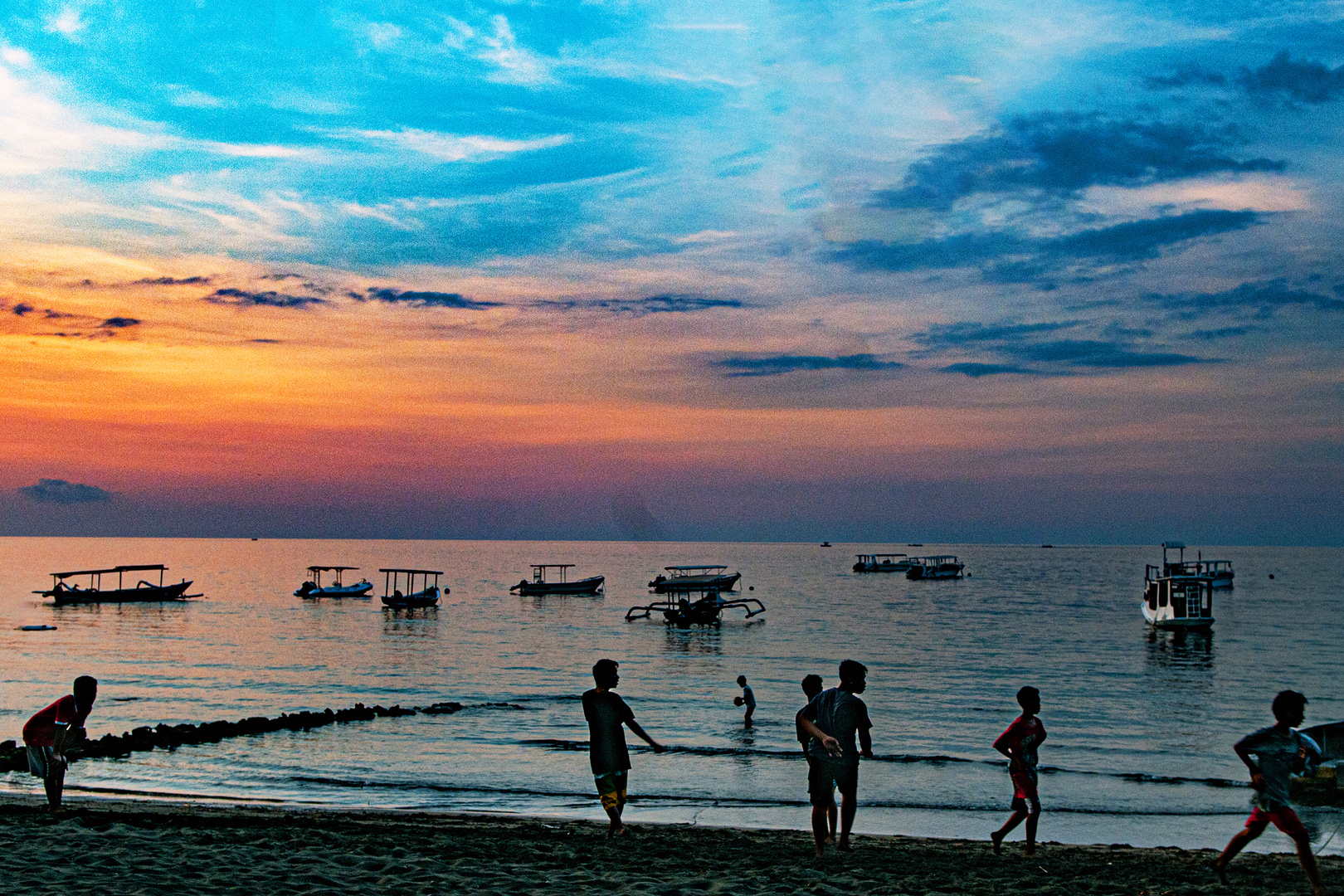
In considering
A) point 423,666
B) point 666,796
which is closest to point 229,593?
point 423,666

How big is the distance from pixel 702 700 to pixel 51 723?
2575cm

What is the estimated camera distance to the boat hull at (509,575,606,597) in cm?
10975

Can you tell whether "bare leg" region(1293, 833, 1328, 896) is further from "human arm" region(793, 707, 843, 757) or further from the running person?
"human arm" region(793, 707, 843, 757)

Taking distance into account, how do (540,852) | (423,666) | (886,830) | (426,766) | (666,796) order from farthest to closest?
1. (423,666)
2. (426,766)
3. (666,796)
4. (886,830)
5. (540,852)

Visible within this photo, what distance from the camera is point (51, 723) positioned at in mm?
11164

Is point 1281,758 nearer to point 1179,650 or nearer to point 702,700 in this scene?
point 702,700

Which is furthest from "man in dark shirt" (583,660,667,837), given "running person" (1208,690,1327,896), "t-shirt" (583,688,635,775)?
"running person" (1208,690,1327,896)

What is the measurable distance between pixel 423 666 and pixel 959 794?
3294cm

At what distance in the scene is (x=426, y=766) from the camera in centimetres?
2198

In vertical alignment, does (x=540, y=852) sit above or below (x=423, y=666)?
above

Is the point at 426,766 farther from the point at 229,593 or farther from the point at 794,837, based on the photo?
the point at 229,593

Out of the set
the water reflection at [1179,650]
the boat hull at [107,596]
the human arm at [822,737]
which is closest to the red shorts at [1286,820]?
the human arm at [822,737]

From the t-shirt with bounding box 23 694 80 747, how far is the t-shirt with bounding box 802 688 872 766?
26.9ft

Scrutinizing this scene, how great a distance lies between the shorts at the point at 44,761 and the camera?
1122 centimetres
